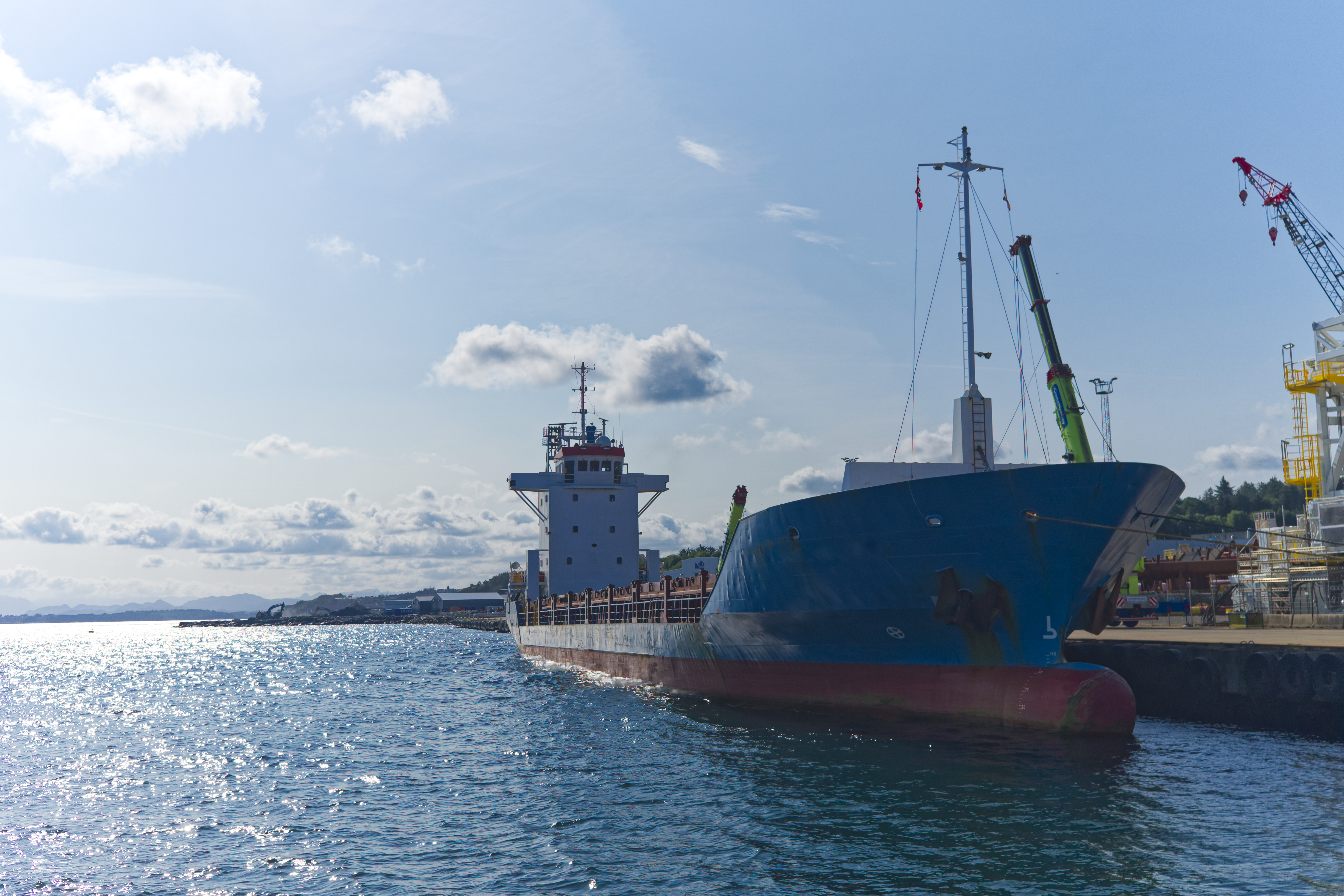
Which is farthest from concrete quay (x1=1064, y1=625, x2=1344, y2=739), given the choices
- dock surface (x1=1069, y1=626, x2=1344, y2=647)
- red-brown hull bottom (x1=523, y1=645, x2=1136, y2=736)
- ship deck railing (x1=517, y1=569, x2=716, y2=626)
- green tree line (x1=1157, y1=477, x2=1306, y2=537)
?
green tree line (x1=1157, y1=477, x2=1306, y2=537)

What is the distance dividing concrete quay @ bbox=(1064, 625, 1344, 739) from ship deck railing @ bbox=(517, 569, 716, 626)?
10.9 metres

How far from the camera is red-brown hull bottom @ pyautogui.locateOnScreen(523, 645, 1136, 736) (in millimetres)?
17281

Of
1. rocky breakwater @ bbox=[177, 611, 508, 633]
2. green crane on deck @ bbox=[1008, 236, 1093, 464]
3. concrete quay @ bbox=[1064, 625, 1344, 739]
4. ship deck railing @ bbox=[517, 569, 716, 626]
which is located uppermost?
green crane on deck @ bbox=[1008, 236, 1093, 464]

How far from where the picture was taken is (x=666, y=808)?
14094mm

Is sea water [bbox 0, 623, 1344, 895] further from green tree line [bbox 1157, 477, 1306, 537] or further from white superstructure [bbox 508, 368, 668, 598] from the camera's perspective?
green tree line [bbox 1157, 477, 1306, 537]

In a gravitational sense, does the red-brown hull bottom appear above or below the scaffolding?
below

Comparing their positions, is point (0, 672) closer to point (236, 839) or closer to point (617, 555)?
point (617, 555)

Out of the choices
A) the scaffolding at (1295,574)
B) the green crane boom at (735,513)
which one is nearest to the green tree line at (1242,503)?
the scaffolding at (1295,574)

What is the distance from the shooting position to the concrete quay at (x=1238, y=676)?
1864 cm

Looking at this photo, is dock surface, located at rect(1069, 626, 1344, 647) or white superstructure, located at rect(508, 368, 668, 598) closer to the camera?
dock surface, located at rect(1069, 626, 1344, 647)

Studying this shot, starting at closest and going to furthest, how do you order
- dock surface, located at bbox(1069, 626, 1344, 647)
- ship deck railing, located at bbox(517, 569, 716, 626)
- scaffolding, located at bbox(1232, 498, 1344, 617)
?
dock surface, located at bbox(1069, 626, 1344, 647) → ship deck railing, located at bbox(517, 569, 716, 626) → scaffolding, located at bbox(1232, 498, 1344, 617)

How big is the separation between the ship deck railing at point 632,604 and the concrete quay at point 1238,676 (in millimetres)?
10915

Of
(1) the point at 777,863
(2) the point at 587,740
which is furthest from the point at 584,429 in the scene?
(1) the point at 777,863

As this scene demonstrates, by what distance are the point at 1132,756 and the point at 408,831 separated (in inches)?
505
